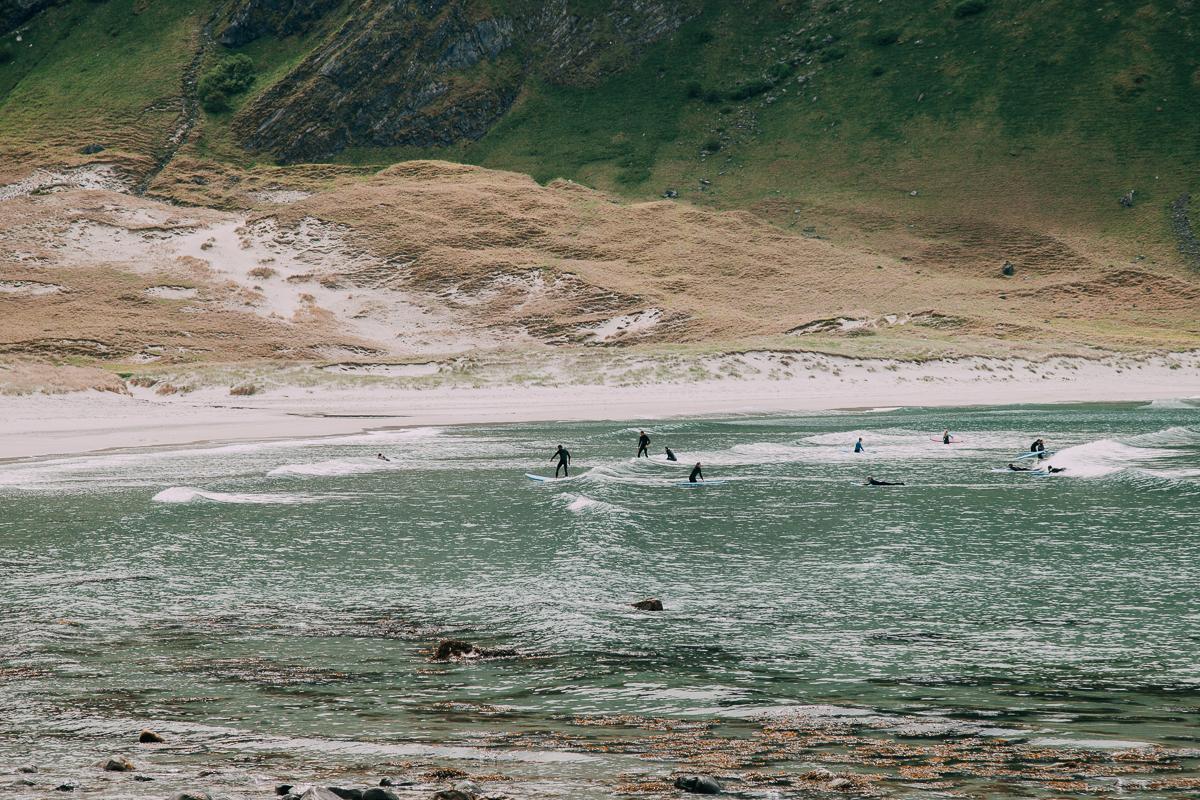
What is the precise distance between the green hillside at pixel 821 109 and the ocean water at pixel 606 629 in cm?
10835

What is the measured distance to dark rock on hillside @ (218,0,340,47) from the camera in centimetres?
19625

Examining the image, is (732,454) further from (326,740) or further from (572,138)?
(572,138)

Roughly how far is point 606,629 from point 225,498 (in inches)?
805

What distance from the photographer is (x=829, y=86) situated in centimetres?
17262

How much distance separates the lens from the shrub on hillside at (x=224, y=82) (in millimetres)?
176875

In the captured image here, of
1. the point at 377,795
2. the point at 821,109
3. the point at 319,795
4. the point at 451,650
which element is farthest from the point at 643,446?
the point at 821,109

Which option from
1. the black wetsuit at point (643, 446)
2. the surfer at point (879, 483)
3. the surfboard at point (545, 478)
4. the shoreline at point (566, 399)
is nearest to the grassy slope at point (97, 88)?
the shoreline at point (566, 399)

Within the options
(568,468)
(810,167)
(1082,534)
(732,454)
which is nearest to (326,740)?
(1082,534)

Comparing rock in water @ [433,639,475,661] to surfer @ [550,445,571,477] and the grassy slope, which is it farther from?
the grassy slope

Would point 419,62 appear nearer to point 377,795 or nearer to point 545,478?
point 545,478

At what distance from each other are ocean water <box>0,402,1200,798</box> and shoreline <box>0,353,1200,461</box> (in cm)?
1902

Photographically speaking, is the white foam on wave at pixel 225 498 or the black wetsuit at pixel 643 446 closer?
the white foam on wave at pixel 225 498

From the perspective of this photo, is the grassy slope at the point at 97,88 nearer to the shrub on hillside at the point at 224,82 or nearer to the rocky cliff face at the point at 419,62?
the shrub on hillside at the point at 224,82

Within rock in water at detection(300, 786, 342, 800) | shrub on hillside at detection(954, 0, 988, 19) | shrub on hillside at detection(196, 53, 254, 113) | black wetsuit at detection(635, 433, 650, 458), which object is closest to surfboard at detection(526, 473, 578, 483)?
black wetsuit at detection(635, 433, 650, 458)
